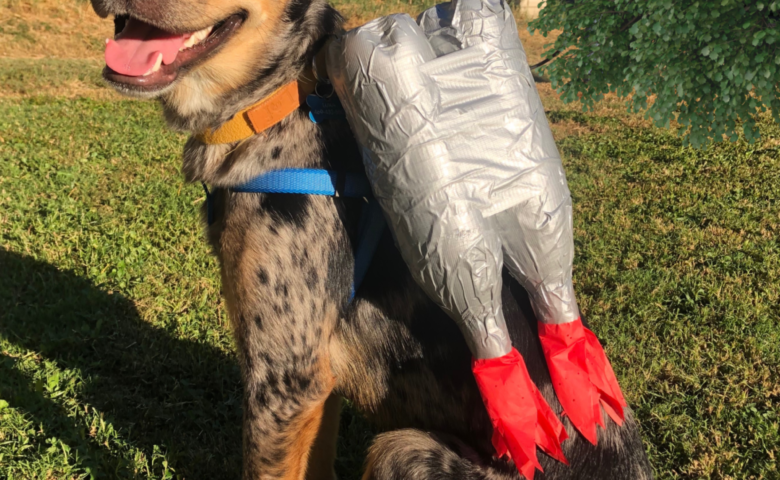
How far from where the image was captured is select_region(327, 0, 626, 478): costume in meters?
1.92

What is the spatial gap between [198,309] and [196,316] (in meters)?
0.09

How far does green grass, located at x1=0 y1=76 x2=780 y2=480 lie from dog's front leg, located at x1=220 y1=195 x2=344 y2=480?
3.54 ft

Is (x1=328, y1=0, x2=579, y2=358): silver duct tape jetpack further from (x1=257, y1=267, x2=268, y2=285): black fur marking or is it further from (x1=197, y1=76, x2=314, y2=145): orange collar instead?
(x1=257, y1=267, x2=268, y2=285): black fur marking

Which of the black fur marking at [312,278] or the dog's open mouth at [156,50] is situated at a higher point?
the dog's open mouth at [156,50]

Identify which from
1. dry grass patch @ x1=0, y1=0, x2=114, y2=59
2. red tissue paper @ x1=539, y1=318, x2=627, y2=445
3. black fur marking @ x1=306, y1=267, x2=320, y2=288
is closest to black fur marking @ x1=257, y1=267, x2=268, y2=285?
black fur marking @ x1=306, y1=267, x2=320, y2=288

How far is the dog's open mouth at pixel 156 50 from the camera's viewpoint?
90.1 inches

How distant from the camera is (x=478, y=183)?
1940mm

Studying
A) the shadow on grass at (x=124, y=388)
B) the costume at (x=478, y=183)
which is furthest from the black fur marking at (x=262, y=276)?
the shadow on grass at (x=124, y=388)

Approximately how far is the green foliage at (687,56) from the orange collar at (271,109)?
6.25 m

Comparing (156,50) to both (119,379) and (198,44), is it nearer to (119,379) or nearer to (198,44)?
(198,44)

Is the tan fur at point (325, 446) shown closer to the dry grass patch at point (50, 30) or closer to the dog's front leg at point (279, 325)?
the dog's front leg at point (279, 325)

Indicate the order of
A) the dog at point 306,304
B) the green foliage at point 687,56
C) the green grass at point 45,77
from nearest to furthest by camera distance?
1. the dog at point 306,304
2. the green foliage at point 687,56
3. the green grass at point 45,77

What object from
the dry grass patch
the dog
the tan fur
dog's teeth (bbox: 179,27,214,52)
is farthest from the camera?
the dry grass patch

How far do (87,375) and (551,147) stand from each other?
3.25m
